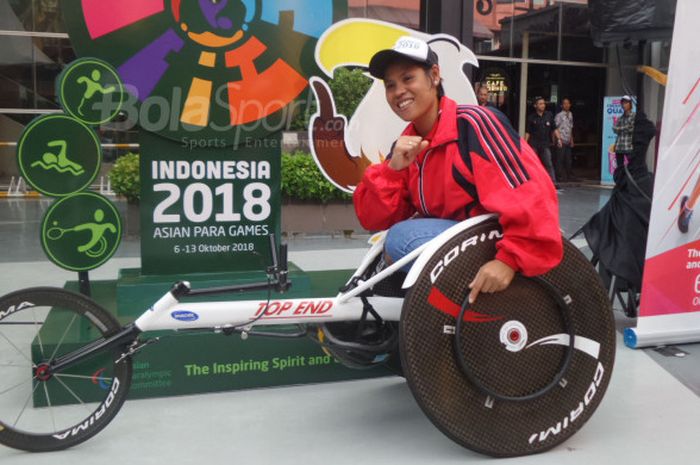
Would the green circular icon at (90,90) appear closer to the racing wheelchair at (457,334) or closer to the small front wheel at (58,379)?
the small front wheel at (58,379)

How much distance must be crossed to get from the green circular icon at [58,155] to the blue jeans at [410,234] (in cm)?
173

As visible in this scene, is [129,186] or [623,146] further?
[129,186]

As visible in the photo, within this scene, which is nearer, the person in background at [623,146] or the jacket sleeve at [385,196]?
the jacket sleeve at [385,196]

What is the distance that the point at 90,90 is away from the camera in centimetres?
380

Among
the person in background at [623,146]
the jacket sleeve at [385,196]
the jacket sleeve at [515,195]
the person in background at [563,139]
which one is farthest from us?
the person in background at [563,139]

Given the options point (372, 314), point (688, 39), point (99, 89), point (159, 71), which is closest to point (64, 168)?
point (99, 89)

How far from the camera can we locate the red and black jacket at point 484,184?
2611mm

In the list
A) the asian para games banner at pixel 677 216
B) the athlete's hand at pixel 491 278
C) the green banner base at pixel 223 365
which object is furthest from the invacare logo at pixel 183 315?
the asian para games banner at pixel 677 216

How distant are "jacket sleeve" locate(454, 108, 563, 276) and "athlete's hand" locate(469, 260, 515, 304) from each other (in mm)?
27

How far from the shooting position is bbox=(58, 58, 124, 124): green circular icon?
3.77 metres

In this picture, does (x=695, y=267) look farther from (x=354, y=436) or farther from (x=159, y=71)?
(x=159, y=71)

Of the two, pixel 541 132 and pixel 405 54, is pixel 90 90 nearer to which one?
pixel 405 54

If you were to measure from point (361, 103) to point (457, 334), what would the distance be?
2610 millimetres

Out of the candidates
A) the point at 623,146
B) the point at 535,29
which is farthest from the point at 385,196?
the point at 535,29
